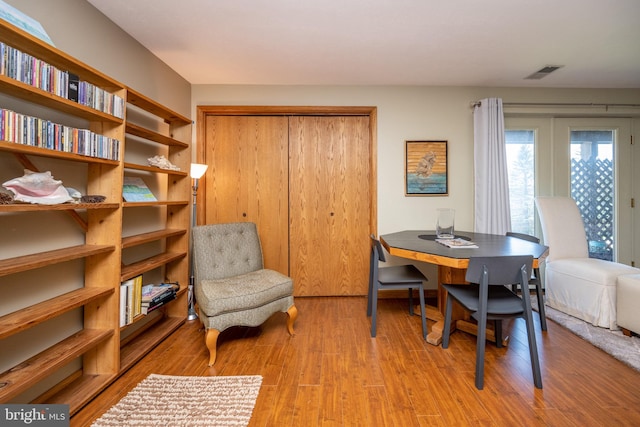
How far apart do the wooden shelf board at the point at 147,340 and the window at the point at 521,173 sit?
3830mm

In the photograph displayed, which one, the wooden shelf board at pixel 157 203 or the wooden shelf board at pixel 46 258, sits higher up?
the wooden shelf board at pixel 157 203

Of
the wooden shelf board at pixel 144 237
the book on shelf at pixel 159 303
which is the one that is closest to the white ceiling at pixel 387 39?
the wooden shelf board at pixel 144 237

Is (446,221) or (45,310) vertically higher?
(446,221)

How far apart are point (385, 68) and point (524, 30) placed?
1109 millimetres

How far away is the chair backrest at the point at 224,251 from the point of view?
2.34 m

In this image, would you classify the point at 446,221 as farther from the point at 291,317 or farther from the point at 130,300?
the point at 130,300

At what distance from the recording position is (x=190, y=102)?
3082mm

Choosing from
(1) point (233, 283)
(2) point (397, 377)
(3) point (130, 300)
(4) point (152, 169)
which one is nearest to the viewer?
(2) point (397, 377)

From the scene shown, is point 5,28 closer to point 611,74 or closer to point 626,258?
point 611,74

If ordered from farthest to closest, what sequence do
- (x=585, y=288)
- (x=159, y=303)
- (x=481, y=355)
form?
1. (x=585, y=288)
2. (x=159, y=303)
3. (x=481, y=355)

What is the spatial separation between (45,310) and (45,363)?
0.85ft

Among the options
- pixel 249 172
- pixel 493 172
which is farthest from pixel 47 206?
pixel 493 172

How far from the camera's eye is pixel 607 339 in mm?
2133

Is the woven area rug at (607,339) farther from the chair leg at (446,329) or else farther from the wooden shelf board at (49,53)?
the wooden shelf board at (49,53)
